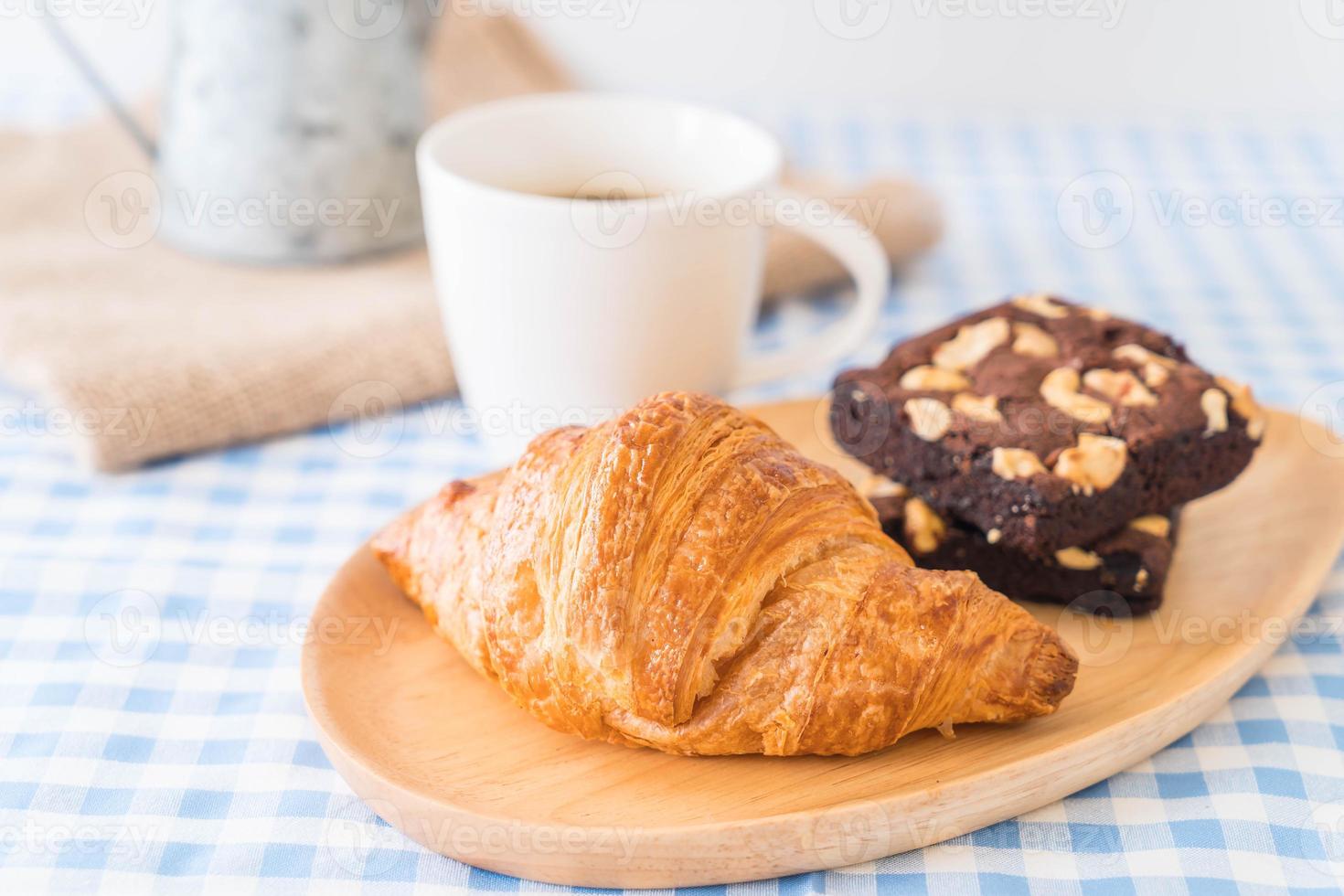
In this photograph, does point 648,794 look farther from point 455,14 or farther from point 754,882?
point 455,14

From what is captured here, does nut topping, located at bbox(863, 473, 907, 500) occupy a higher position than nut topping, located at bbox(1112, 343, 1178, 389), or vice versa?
nut topping, located at bbox(1112, 343, 1178, 389)

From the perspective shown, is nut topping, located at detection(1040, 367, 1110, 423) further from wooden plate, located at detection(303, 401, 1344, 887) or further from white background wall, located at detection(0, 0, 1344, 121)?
white background wall, located at detection(0, 0, 1344, 121)

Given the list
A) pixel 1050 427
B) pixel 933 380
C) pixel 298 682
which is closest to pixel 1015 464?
pixel 1050 427

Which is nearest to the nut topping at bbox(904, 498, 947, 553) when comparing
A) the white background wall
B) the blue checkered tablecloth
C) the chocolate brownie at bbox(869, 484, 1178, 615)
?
the chocolate brownie at bbox(869, 484, 1178, 615)

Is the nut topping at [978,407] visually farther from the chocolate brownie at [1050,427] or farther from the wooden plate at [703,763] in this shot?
the wooden plate at [703,763]

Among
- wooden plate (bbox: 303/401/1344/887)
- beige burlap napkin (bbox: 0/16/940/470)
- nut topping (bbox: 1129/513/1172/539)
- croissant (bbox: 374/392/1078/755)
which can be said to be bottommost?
beige burlap napkin (bbox: 0/16/940/470)

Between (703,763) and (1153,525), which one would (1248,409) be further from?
(703,763)
